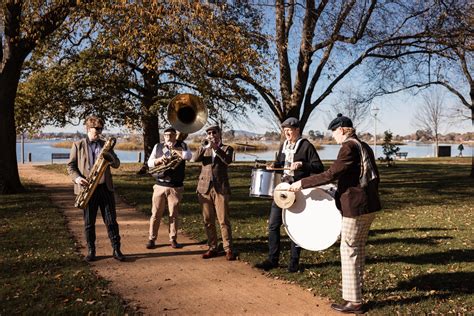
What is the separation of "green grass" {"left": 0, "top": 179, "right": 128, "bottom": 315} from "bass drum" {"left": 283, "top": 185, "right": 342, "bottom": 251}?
215 centimetres

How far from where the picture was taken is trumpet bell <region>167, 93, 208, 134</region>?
6766 millimetres

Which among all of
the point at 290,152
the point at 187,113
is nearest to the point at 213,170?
the point at 187,113

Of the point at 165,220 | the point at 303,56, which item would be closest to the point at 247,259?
the point at 165,220

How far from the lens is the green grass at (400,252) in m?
5.20

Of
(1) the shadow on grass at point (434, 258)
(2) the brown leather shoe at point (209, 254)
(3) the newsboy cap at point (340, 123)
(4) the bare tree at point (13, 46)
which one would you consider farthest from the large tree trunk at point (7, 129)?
(3) the newsboy cap at point (340, 123)

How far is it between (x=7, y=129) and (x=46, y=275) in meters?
9.15

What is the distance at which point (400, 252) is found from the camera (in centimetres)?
722

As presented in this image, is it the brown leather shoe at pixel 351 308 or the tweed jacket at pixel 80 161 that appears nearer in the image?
the brown leather shoe at pixel 351 308

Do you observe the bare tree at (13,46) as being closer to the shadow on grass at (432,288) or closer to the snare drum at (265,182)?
the snare drum at (265,182)

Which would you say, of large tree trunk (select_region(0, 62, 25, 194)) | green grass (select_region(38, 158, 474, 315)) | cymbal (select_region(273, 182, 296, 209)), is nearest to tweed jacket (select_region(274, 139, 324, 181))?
cymbal (select_region(273, 182, 296, 209))

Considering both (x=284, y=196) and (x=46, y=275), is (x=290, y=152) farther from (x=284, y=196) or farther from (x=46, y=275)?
(x=46, y=275)

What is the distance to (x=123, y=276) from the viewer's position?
5934 mm

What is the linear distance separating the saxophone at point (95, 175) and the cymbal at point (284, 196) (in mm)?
2486

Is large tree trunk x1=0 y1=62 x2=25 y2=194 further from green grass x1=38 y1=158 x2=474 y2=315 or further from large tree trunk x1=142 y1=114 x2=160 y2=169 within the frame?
large tree trunk x1=142 y1=114 x2=160 y2=169
